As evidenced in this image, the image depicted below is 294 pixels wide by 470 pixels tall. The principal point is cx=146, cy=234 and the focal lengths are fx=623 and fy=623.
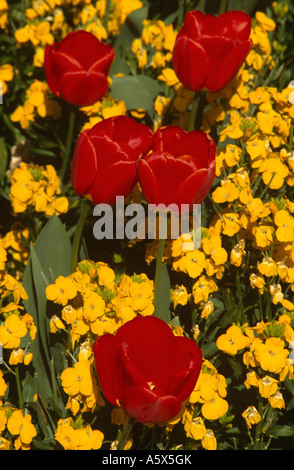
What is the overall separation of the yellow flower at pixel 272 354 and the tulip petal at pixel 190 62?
2.54 feet

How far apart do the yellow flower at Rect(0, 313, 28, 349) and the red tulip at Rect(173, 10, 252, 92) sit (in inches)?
32.2

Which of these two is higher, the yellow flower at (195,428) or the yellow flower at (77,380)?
the yellow flower at (77,380)

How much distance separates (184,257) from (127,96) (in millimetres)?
804

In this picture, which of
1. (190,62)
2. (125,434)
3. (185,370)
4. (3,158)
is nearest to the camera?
(185,370)

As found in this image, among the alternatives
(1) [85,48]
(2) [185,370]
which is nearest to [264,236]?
(2) [185,370]

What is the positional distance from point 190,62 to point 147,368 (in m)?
0.88

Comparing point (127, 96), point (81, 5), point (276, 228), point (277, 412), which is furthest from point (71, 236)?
point (81, 5)

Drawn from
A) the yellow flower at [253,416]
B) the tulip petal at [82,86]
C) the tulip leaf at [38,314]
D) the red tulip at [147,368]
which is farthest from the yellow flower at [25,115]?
the yellow flower at [253,416]

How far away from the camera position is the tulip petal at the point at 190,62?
1.66 m

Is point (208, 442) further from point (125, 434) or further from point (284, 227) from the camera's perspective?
point (284, 227)

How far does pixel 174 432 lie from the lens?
4.96 feet

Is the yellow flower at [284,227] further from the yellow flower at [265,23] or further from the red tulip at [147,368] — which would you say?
the yellow flower at [265,23]

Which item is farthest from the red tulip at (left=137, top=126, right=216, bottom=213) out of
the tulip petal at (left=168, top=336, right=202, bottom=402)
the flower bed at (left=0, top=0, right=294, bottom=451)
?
the tulip petal at (left=168, top=336, right=202, bottom=402)

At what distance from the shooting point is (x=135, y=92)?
211cm
